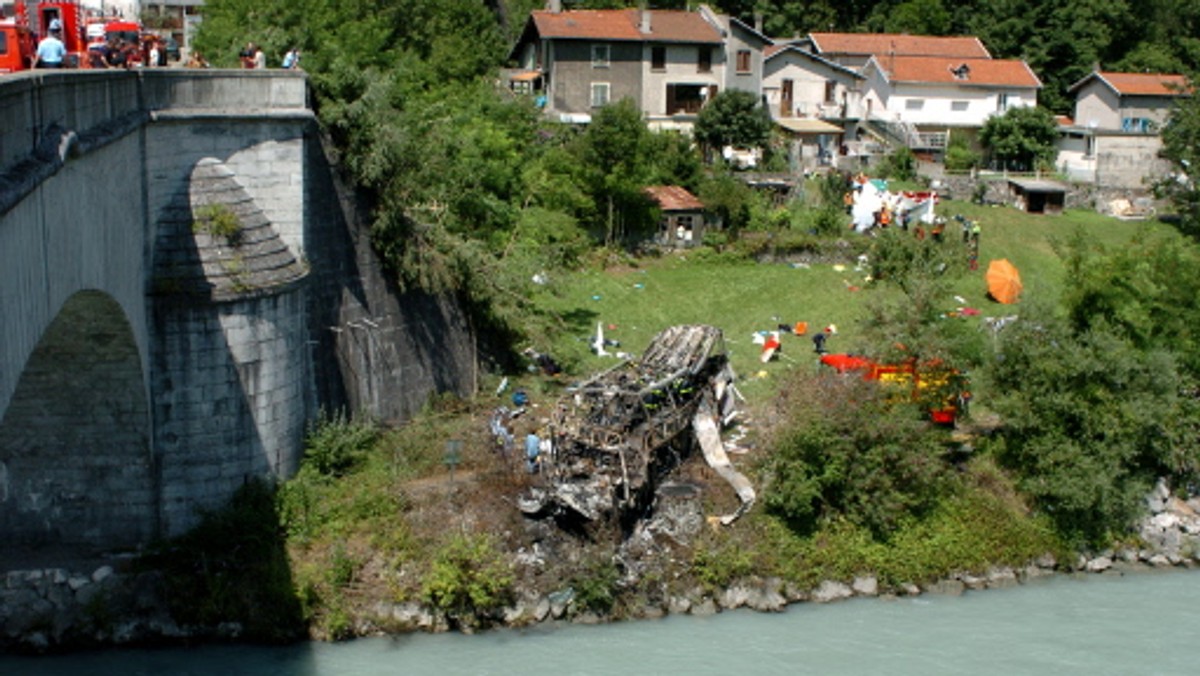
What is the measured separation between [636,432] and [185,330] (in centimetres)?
665

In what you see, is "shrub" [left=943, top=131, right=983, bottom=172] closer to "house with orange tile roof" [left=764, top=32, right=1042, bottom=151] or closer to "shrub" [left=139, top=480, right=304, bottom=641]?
"house with orange tile roof" [left=764, top=32, right=1042, bottom=151]

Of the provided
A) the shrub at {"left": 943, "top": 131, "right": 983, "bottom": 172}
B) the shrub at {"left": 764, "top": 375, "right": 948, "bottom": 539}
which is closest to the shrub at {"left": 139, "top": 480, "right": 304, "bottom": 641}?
the shrub at {"left": 764, "top": 375, "right": 948, "bottom": 539}

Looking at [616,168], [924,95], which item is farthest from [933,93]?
[616,168]

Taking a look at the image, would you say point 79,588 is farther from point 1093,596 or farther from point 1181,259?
point 1181,259

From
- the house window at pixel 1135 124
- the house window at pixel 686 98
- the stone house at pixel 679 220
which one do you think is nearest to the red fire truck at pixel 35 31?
the stone house at pixel 679 220

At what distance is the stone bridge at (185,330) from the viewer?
1731 cm

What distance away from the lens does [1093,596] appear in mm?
20688

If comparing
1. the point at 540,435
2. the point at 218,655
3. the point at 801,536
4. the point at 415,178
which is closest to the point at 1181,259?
the point at 801,536

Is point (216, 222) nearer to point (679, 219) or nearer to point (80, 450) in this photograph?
point (80, 450)

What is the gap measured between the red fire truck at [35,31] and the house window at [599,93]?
951 inches

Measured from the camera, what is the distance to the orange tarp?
103 feet

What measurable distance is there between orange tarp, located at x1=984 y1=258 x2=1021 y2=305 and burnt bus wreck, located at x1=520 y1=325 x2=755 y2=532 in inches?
411

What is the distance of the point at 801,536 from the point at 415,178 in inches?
333

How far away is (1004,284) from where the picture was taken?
31.5 metres
